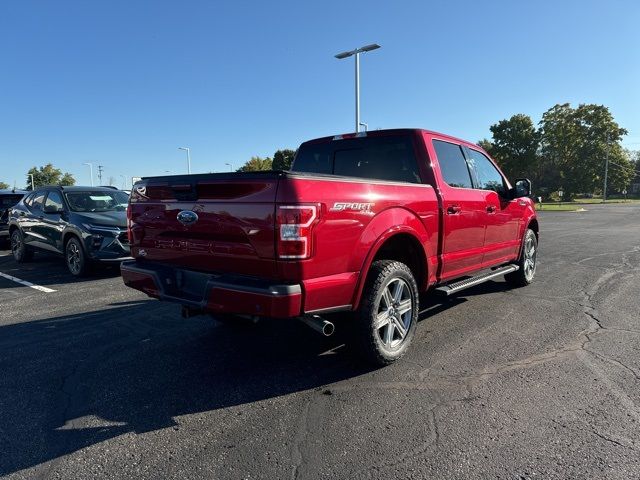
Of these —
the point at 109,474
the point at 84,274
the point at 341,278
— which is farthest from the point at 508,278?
the point at 84,274

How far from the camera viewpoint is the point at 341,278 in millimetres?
3262

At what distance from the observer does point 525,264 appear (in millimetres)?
6711

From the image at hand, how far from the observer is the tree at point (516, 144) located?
53312mm

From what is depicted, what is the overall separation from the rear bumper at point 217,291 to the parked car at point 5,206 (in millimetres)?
9894

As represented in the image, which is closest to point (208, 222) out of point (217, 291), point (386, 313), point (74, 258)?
point (217, 291)

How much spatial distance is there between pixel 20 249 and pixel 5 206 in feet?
9.99

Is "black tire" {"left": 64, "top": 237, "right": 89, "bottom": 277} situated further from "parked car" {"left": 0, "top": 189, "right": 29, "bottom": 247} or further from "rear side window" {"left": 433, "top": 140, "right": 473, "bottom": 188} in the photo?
"rear side window" {"left": 433, "top": 140, "right": 473, "bottom": 188}

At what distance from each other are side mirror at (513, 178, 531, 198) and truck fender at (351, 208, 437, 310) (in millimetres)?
2508

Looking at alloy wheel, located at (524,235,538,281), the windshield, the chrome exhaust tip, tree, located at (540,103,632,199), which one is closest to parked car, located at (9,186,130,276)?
the windshield

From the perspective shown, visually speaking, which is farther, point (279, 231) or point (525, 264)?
point (525, 264)

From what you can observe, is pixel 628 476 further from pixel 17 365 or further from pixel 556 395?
pixel 17 365

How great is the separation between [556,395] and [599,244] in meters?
10.6

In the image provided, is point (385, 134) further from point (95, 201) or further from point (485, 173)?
point (95, 201)

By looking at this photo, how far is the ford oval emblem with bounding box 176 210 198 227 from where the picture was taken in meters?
3.48
